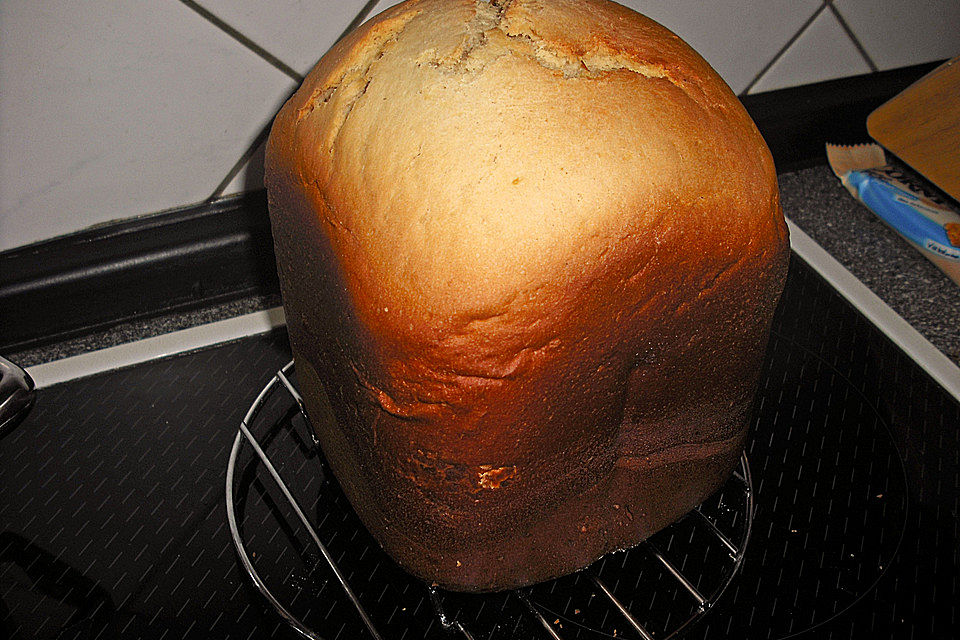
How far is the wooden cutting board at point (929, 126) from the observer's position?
0.74 metres

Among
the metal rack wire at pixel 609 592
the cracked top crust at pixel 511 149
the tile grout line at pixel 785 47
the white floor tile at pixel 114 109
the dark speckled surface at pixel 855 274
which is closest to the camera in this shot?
the cracked top crust at pixel 511 149

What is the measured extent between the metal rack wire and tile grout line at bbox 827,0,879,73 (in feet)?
1.85

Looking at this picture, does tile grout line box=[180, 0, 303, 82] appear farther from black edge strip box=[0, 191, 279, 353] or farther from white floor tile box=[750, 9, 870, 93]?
white floor tile box=[750, 9, 870, 93]

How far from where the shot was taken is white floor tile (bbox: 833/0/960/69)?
0.83m

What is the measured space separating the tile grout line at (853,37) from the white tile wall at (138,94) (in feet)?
0.39

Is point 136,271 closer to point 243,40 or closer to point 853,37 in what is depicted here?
point 243,40

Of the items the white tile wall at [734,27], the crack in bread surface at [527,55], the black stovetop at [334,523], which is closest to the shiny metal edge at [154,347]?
the black stovetop at [334,523]

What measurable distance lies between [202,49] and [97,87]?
89 mm

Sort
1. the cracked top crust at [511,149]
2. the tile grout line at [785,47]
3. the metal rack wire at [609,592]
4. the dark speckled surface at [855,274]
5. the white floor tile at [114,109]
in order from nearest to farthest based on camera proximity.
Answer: the cracked top crust at [511,149] < the metal rack wire at [609,592] < the white floor tile at [114,109] < the dark speckled surface at [855,274] < the tile grout line at [785,47]

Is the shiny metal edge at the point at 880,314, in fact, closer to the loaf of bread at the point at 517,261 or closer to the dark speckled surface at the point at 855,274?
the dark speckled surface at the point at 855,274

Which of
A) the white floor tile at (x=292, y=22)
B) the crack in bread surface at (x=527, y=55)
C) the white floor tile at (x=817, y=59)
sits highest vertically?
the crack in bread surface at (x=527, y=55)

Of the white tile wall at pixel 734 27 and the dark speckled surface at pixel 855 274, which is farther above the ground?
the white tile wall at pixel 734 27

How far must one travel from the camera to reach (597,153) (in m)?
0.33

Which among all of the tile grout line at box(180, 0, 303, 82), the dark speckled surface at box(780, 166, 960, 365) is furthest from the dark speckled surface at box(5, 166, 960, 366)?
the tile grout line at box(180, 0, 303, 82)
